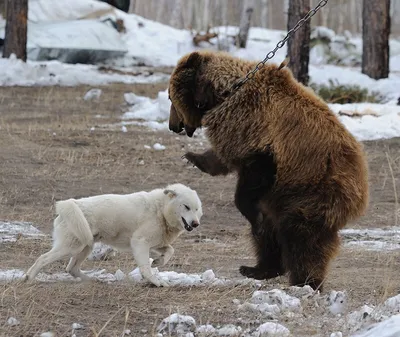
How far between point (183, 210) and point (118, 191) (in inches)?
167

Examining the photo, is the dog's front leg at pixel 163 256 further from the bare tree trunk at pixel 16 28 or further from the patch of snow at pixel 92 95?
the bare tree trunk at pixel 16 28

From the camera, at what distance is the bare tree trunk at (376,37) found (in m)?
20.9

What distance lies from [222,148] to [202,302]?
1.28 metres

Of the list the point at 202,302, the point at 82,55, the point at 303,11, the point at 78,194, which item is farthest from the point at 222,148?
the point at 82,55

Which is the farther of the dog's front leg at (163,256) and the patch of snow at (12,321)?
the dog's front leg at (163,256)

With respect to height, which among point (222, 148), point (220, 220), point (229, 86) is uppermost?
point (229, 86)

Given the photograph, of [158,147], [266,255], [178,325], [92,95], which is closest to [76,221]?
[266,255]

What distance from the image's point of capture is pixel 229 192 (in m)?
11.0

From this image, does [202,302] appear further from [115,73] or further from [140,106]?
[115,73]

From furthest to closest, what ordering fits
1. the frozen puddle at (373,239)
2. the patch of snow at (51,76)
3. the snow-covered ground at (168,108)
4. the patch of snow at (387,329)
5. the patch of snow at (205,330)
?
the patch of snow at (51,76) → the frozen puddle at (373,239) → the snow-covered ground at (168,108) → the patch of snow at (205,330) → the patch of snow at (387,329)

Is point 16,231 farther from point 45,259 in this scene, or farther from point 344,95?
point 344,95

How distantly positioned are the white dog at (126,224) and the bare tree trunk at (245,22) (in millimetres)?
29097

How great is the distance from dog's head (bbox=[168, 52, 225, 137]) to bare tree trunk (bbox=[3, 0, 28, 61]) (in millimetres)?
17161

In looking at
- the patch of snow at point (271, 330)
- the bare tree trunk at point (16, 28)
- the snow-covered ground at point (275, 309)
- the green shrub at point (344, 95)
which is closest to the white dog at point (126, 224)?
the snow-covered ground at point (275, 309)
